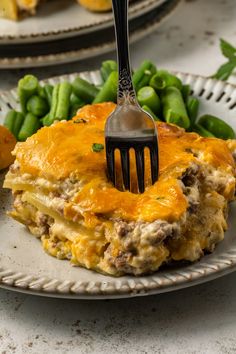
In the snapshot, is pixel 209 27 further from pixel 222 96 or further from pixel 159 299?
pixel 159 299

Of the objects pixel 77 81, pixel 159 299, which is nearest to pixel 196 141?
pixel 159 299

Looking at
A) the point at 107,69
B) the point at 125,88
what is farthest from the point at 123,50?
the point at 107,69

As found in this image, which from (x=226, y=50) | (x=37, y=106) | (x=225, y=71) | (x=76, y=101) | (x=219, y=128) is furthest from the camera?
(x=226, y=50)

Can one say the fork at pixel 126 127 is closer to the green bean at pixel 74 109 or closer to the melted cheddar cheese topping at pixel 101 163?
the melted cheddar cheese topping at pixel 101 163

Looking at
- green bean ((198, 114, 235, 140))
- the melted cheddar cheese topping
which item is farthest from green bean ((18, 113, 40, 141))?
green bean ((198, 114, 235, 140))

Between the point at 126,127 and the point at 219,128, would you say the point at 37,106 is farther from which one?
the point at 126,127

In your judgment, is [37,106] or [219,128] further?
[37,106]

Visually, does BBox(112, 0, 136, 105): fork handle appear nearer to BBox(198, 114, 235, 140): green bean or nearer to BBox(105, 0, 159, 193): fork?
BBox(105, 0, 159, 193): fork
